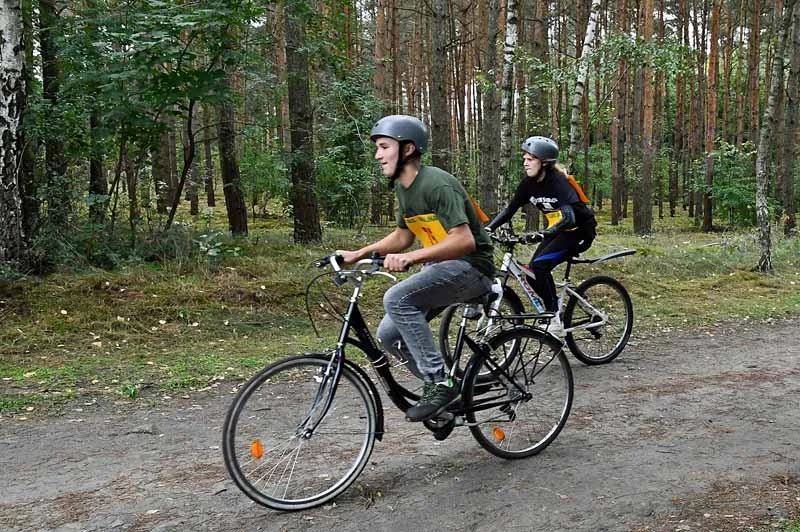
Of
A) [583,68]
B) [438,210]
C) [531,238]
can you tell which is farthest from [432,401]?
[583,68]

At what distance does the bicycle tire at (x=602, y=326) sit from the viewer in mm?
7184

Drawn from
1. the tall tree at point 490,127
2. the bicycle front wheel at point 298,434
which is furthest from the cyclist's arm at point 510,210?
the tall tree at point 490,127

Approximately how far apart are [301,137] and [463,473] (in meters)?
9.57

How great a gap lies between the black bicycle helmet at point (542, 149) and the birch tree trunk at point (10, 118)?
6.16 meters

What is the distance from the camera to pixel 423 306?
13.7ft

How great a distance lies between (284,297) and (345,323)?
17.7 feet

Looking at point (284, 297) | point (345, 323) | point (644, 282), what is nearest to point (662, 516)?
point (345, 323)

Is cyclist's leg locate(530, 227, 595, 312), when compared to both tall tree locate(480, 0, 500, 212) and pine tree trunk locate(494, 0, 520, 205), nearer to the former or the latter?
pine tree trunk locate(494, 0, 520, 205)

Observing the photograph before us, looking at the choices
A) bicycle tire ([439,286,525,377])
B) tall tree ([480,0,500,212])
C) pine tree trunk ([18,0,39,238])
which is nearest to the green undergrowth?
pine tree trunk ([18,0,39,238])

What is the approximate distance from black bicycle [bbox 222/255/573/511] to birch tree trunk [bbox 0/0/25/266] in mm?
6028

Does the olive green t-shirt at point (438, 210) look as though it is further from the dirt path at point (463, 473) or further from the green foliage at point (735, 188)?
the green foliage at point (735, 188)

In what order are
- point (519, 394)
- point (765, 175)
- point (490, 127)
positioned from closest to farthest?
point (519, 394) → point (765, 175) → point (490, 127)

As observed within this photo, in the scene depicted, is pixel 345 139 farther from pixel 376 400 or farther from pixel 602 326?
pixel 376 400

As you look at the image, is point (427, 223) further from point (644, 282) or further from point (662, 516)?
point (644, 282)
